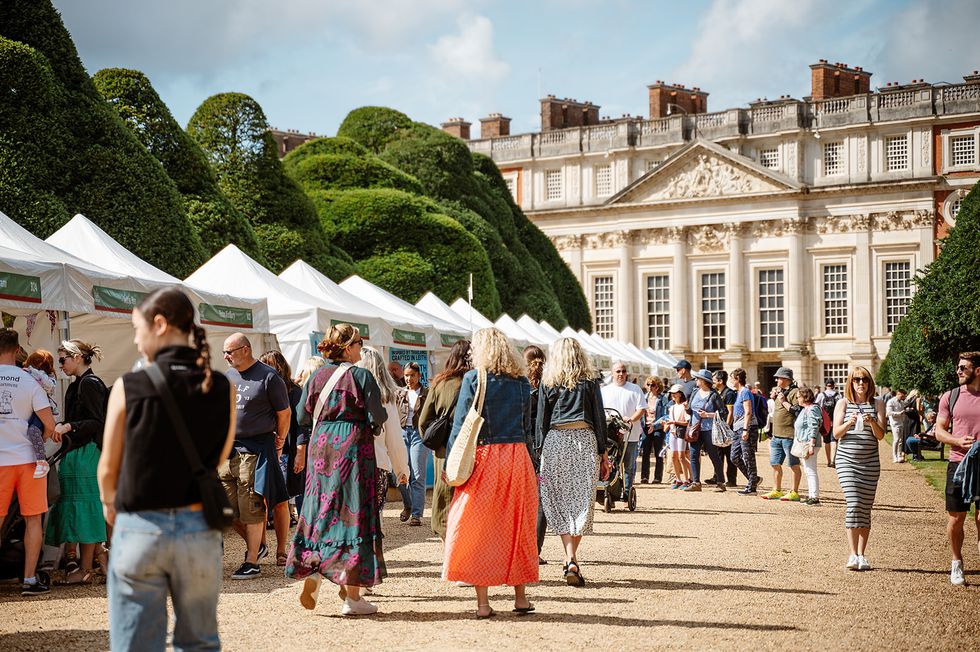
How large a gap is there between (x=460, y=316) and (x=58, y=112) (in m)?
8.66

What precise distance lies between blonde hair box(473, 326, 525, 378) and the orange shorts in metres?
3.01

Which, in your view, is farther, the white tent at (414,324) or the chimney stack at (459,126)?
the chimney stack at (459,126)

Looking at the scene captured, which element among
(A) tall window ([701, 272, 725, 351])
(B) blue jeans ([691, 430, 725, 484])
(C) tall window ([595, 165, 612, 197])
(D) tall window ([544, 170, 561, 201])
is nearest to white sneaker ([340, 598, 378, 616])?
(B) blue jeans ([691, 430, 725, 484])

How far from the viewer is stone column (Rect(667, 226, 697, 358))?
5962 cm

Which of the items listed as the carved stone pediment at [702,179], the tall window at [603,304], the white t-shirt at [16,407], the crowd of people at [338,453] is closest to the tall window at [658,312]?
the tall window at [603,304]

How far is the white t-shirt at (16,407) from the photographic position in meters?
7.41

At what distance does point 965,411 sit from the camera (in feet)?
27.2

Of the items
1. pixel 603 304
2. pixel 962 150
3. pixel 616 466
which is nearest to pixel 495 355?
pixel 616 466

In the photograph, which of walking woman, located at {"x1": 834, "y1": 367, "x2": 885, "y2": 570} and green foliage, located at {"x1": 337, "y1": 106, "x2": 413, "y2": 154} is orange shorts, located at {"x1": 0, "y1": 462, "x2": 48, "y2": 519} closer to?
walking woman, located at {"x1": 834, "y1": 367, "x2": 885, "y2": 570}

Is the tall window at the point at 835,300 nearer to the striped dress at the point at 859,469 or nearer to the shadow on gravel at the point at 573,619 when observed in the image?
the striped dress at the point at 859,469

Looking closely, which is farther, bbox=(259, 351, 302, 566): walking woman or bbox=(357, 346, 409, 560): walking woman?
bbox=(259, 351, 302, 566): walking woman

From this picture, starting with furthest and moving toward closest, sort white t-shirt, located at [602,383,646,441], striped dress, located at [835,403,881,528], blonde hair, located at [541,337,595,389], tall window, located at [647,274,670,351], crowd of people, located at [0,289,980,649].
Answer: tall window, located at [647,274,670,351], white t-shirt, located at [602,383,646,441], striped dress, located at [835,403,881,528], blonde hair, located at [541,337,595,389], crowd of people, located at [0,289,980,649]

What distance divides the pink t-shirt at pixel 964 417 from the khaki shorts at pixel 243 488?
193 inches

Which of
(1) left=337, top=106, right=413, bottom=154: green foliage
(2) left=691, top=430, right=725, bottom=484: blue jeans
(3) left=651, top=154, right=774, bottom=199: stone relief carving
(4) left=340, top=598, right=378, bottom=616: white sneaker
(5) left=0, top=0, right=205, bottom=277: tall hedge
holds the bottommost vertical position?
(4) left=340, top=598, right=378, bottom=616: white sneaker
